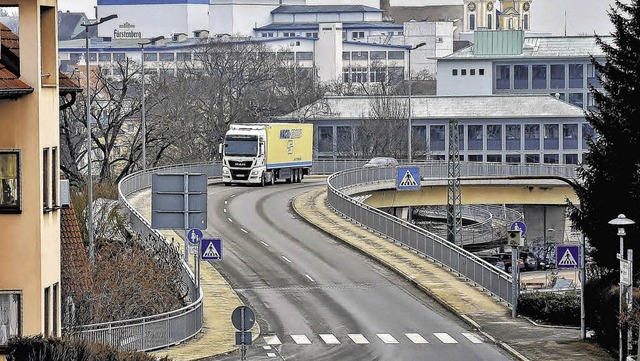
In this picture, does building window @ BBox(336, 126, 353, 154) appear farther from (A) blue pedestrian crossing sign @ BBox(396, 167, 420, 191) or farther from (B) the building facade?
(B) the building facade

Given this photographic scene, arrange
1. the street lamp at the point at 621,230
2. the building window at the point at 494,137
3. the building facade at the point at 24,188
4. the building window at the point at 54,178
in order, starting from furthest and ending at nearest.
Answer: the building window at the point at 494,137
the street lamp at the point at 621,230
the building window at the point at 54,178
the building facade at the point at 24,188

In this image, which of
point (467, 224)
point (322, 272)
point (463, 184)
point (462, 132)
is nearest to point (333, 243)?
point (322, 272)

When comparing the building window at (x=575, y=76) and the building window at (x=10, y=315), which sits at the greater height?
the building window at (x=575, y=76)

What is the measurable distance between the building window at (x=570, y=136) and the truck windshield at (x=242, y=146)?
170 ft

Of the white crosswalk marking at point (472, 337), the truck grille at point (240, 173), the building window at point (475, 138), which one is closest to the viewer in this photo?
the white crosswalk marking at point (472, 337)

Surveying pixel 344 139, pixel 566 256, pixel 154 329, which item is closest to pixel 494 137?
pixel 344 139

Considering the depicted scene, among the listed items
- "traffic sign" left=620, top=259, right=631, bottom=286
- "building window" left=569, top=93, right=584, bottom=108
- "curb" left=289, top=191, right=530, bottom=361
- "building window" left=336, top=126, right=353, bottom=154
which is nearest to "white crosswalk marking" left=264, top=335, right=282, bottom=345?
"curb" left=289, top=191, right=530, bottom=361

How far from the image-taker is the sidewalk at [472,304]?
40031 mm

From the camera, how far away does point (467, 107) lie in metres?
133

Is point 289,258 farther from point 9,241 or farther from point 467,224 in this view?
point 467,224

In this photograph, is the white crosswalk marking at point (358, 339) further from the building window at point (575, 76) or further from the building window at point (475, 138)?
the building window at point (575, 76)

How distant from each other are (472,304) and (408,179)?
80.1 feet

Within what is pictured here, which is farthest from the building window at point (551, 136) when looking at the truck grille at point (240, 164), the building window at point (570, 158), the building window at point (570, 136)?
the truck grille at point (240, 164)

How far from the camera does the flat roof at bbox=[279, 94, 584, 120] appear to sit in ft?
425
